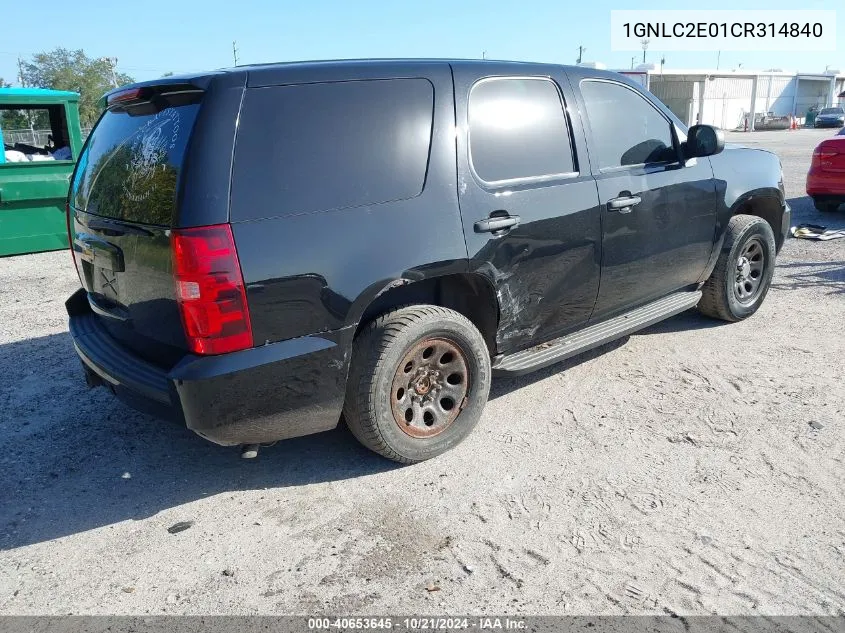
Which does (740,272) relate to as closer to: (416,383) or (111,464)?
(416,383)

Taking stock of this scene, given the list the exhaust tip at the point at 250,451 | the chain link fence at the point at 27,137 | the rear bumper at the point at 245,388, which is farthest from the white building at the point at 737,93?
the exhaust tip at the point at 250,451

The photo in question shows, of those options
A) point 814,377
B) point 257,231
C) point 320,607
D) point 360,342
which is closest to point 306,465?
point 360,342

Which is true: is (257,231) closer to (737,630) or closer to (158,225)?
(158,225)

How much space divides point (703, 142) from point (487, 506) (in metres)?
2.84

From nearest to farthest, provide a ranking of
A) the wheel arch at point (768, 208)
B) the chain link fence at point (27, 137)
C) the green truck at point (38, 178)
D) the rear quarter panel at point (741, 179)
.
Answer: the rear quarter panel at point (741, 179) → the wheel arch at point (768, 208) → the green truck at point (38, 178) → the chain link fence at point (27, 137)

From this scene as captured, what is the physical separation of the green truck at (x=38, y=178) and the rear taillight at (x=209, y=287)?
730 centimetres

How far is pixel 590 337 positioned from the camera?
160 inches

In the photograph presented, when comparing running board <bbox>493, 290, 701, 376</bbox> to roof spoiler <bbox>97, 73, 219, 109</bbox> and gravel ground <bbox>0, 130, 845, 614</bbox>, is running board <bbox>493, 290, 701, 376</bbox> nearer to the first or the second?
gravel ground <bbox>0, 130, 845, 614</bbox>

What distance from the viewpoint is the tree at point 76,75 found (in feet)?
178

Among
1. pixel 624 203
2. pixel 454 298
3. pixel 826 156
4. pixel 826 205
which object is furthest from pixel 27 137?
pixel 826 205

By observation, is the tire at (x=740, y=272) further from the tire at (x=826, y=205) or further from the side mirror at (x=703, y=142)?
the tire at (x=826, y=205)

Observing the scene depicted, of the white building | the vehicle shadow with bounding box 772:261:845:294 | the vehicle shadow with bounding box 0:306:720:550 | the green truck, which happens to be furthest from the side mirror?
the white building

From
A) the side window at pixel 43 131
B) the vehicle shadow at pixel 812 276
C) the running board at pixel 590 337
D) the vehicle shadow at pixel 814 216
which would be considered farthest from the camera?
the vehicle shadow at pixel 814 216

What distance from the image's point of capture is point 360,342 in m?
3.15
